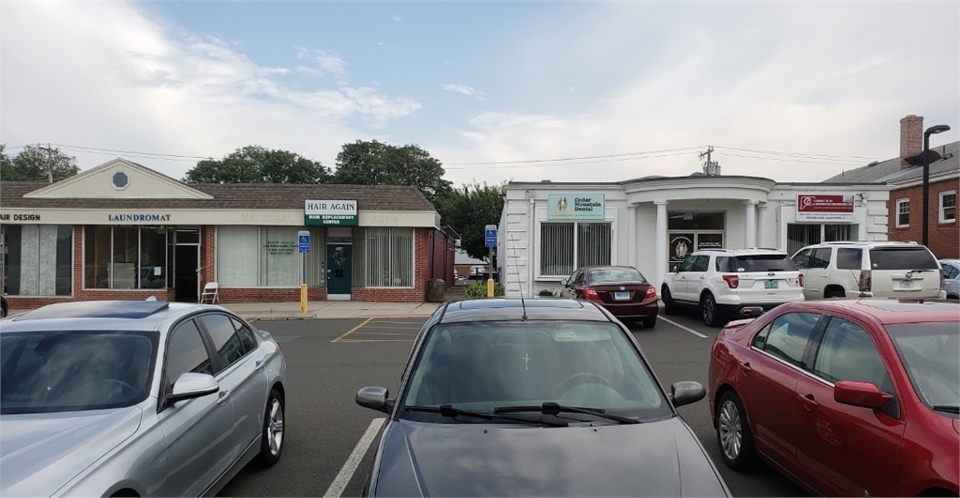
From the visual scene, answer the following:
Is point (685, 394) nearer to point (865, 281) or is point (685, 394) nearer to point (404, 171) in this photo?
point (865, 281)

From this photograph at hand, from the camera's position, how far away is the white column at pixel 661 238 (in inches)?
809

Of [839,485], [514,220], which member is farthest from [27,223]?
[839,485]

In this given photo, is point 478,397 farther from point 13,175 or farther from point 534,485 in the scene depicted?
point 13,175

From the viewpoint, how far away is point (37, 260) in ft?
71.7

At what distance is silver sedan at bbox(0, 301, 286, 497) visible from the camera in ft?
9.59

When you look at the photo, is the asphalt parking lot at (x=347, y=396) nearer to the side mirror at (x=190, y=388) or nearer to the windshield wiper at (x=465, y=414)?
the side mirror at (x=190, y=388)

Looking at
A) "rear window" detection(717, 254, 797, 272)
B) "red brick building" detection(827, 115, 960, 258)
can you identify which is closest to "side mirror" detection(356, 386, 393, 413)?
"rear window" detection(717, 254, 797, 272)

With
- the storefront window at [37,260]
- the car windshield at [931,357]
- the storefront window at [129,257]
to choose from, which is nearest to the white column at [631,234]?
the storefront window at [129,257]

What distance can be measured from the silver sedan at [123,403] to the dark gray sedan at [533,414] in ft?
3.77

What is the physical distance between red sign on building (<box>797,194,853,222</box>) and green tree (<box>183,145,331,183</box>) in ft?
170

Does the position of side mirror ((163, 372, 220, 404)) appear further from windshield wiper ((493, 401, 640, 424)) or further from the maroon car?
the maroon car

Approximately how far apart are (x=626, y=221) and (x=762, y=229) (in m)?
4.84

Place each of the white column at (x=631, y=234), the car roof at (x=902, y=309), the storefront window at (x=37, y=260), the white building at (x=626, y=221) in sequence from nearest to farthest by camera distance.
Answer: the car roof at (x=902, y=309) < the white building at (x=626, y=221) < the white column at (x=631, y=234) < the storefront window at (x=37, y=260)

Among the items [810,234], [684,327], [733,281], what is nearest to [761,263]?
[733,281]
